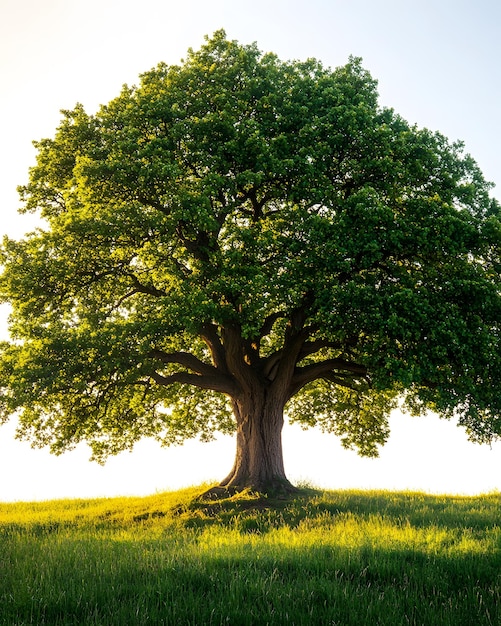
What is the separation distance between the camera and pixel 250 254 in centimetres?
2206

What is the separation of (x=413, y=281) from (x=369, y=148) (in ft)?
18.3

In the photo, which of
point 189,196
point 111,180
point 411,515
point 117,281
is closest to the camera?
point 411,515

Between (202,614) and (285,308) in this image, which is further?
(285,308)

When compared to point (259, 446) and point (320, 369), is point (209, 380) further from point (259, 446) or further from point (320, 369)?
point (320, 369)

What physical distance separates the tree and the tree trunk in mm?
92

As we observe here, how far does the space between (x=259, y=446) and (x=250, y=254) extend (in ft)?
27.0

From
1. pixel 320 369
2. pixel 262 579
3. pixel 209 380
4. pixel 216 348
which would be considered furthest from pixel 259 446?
pixel 262 579

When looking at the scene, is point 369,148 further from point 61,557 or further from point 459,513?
point 61,557

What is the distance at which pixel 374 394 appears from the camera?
30.9 m

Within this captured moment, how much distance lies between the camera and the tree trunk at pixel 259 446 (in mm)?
24578

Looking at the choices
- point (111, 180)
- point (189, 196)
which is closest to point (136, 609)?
point (189, 196)

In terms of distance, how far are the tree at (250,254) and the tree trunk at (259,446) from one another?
0.09 meters

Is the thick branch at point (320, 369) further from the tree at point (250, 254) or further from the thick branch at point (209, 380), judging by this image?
the thick branch at point (209, 380)

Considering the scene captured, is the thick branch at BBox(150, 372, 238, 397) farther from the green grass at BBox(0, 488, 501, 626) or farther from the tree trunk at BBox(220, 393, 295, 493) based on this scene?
the green grass at BBox(0, 488, 501, 626)
